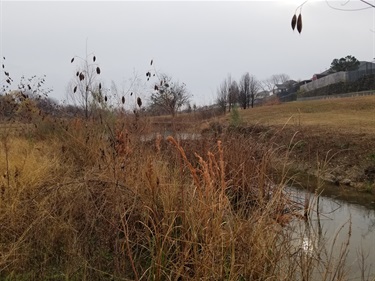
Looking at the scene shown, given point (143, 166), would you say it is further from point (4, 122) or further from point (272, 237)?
point (4, 122)

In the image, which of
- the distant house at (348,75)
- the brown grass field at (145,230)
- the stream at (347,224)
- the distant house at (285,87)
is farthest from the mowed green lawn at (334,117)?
the distant house at (285,87)

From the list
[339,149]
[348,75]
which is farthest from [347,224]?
[348,75]

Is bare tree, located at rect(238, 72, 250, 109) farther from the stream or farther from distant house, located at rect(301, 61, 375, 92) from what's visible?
the stream

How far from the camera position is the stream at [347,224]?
3.65 m

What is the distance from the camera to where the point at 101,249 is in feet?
9.26

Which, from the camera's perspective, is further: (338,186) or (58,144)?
(338,186)

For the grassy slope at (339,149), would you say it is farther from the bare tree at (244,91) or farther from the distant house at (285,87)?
the distant house at (285,87)

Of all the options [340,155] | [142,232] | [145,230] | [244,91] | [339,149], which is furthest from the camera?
[244,91]

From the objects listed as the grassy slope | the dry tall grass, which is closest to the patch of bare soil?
the grassy slope

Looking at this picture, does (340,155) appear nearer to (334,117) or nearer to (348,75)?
(334,117)

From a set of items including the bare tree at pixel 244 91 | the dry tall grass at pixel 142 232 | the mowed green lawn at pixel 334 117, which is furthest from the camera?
the bare tree at pixel 244 91

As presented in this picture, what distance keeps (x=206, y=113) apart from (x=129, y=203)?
A: 26.4ft

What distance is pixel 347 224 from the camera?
5.69 m

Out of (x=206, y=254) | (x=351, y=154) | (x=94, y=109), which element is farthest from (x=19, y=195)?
(x=351, y=154)
